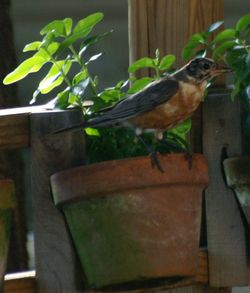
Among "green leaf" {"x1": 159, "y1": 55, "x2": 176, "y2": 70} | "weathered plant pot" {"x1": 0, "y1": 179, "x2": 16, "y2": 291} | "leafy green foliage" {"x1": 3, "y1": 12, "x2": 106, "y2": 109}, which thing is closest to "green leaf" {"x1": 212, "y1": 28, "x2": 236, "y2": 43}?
"green leaf" {"x1": 159, "y1": 55, "x2": 176, "y2": 70}

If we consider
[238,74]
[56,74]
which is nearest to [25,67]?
[56,74]

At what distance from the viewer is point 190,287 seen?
357 centimetres

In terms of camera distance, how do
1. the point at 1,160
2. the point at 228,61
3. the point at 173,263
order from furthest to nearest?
the point at 1,160 → the point at 228,61 → the point at 173,263

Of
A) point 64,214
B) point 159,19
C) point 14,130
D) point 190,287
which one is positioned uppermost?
point 159,19

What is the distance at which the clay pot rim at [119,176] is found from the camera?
3201mm

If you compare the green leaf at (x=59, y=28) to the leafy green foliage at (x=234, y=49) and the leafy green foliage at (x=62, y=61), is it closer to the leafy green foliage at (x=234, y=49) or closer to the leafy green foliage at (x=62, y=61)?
the leafy green foliage at (x=62, y=61)

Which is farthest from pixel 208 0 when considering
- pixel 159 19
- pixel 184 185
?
pixel 184 185

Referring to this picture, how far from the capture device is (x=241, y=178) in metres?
3.43

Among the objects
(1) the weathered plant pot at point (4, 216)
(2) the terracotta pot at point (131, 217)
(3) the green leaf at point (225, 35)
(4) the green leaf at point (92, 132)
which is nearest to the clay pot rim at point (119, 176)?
(2) the terracotta pot at point (131, 217)

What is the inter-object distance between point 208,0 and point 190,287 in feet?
3.15

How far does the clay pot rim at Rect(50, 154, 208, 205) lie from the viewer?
320cm

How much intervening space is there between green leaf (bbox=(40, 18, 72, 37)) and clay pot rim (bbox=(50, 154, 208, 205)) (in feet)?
1.61

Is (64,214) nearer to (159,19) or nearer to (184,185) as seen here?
(184,185)

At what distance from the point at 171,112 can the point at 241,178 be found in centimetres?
31
